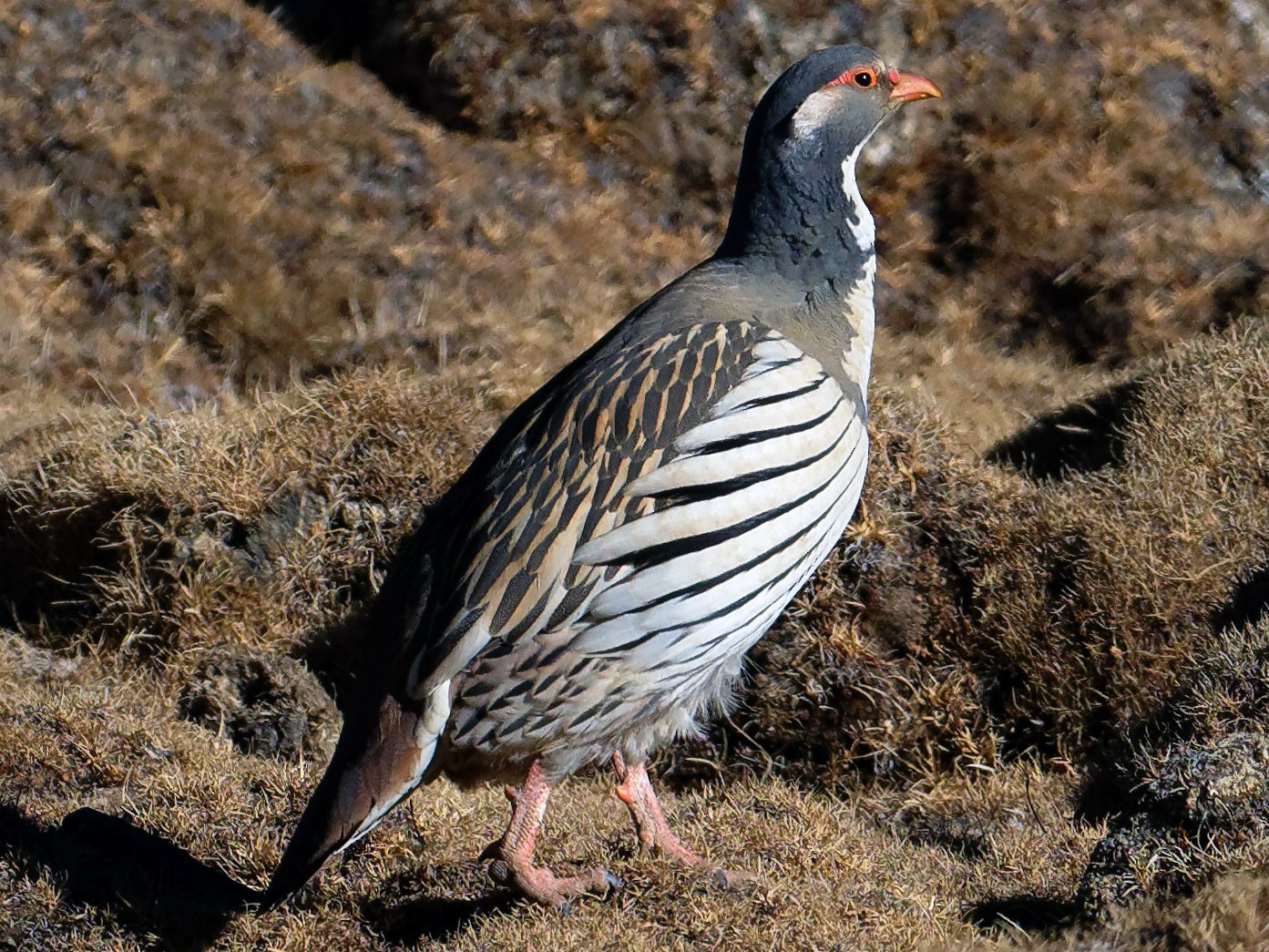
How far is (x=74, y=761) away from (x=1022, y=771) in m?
3.92

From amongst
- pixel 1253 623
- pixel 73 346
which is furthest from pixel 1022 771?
pixel 73 346

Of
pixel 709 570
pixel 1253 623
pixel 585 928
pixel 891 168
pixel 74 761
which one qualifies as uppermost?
pixel 891 168

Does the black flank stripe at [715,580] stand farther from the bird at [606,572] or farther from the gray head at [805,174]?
the gray head at [805,174]

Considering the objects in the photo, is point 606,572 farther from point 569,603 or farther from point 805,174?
point 805,174

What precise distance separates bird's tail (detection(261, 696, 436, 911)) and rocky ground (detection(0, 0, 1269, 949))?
435 mm

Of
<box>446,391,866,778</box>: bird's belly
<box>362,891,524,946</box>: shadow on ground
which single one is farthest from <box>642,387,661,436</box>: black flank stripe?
<box>362,891,524,946</box>: shadow on ground

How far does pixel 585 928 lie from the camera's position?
16.2 ft

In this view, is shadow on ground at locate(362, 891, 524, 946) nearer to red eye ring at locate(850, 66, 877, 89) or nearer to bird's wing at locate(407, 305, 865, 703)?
bird's wing at locate(407, 305, 865, 703)

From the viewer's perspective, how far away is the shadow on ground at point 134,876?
526cm

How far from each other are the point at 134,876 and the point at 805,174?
3375 millimetres

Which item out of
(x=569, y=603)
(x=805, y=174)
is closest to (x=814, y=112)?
(x=805, y=174)

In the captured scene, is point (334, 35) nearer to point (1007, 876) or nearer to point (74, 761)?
point (74, 761)

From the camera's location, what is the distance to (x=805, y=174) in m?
5.61

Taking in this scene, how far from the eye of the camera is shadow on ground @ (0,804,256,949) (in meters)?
5.26
